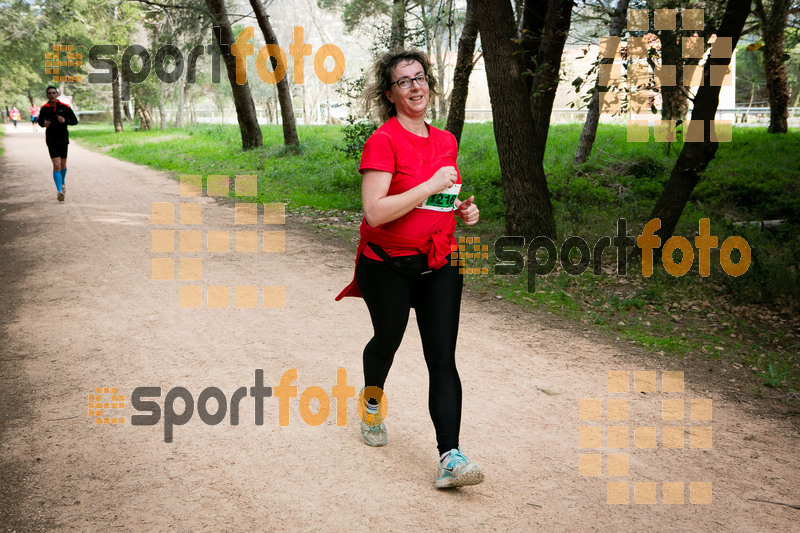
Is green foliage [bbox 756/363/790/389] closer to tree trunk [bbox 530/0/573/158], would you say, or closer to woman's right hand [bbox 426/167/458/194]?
woman's right hand [bbox 426/167/458/194]

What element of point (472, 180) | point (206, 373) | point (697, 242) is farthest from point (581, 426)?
point (472, 180)

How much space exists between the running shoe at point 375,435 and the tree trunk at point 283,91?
1638cm

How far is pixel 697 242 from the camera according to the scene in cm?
863

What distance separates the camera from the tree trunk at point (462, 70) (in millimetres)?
12453

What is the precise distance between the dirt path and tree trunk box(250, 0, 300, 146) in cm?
1300

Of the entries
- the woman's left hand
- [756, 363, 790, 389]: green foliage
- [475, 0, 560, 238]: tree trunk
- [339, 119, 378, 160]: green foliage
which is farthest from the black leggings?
[339, 119, 378, 160]: green foliage

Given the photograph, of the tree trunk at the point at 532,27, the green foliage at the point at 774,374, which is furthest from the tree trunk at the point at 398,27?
the green foliage at the point at 774,374

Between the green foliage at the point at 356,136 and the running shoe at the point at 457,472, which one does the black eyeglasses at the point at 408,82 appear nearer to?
the running shoe at the point at 457,472

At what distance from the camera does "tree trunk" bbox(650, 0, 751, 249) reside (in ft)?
25.4

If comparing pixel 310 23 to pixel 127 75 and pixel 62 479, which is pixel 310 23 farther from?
pixel 62 479

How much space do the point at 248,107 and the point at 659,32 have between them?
50.7ft

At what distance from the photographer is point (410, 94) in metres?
3.23

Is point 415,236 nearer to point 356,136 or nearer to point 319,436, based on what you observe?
point 319,436

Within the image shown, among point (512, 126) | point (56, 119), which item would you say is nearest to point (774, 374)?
point (512, 126)
